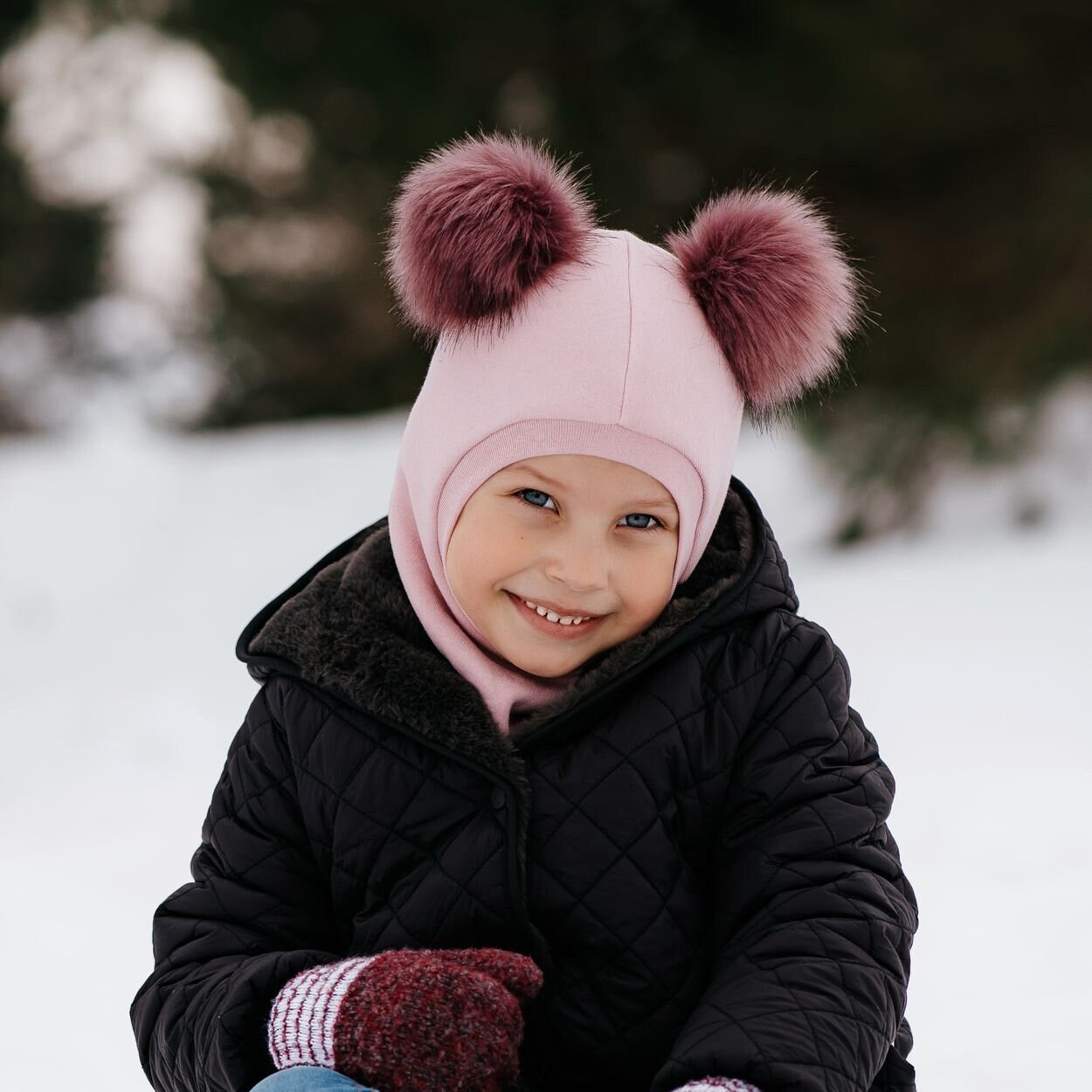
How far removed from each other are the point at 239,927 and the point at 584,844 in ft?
1.26

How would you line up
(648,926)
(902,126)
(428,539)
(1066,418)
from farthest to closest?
(1066,418)
(902,126)
(428,539)
(648,926)

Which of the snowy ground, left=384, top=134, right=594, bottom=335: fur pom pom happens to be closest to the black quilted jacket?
left=384, top=134, right=594, bottom=335: fur pom pom

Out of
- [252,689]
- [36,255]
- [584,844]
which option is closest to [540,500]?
[584,844]

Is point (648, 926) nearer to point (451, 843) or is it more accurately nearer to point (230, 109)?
point (451, 843)

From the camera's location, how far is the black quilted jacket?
4.67 feet

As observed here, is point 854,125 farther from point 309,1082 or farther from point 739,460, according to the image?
point 309,1082

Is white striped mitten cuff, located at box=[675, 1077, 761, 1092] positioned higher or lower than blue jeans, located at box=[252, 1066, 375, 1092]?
higher

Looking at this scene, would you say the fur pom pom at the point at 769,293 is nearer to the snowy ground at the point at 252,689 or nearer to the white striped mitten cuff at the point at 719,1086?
the white striped mitten cuff at the point at 719,1086

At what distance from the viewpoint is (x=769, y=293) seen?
1.47 meters

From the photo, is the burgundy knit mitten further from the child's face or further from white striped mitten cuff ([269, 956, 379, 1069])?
the child's face

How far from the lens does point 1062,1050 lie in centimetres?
203

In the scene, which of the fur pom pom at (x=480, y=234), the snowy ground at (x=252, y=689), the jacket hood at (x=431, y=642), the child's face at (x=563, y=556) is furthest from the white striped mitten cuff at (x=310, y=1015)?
the snowy ground at (x=252, y=689)

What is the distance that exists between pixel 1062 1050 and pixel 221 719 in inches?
98.2

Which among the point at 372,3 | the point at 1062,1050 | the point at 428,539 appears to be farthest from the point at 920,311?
the point at 428,539
